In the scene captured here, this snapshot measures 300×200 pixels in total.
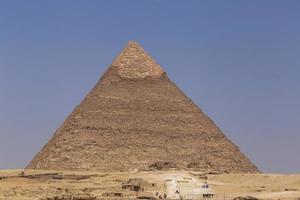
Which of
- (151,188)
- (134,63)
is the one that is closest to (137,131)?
(134,63)

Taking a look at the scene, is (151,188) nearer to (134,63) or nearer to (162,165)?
(162,165)

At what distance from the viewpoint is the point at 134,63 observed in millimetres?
122312

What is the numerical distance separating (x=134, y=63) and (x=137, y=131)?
30.3 feet

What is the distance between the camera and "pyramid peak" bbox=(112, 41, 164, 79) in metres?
122

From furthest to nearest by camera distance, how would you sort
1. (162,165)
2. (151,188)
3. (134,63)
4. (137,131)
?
(134,63)
(137,131)
(162,165)
(151,188)

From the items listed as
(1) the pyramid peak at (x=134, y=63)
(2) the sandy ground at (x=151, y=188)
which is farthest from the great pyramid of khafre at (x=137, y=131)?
(2) the sandy ground at (x=151, y=188)

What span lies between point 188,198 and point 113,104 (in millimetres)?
78522

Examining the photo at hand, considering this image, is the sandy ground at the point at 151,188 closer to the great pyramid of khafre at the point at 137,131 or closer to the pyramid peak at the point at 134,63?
the great pyramid of khafre at the point at 137,131

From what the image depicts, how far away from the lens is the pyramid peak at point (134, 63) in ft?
400

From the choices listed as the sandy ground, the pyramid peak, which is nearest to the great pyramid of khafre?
→ the pyramid peak

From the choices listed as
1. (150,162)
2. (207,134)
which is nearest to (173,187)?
(150,162)

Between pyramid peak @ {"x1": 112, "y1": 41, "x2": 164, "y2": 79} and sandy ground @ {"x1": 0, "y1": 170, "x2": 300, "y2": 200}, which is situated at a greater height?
pyramid peak @ {"x1": 112, "y1": 41, "x2": 164, "y2": 79}

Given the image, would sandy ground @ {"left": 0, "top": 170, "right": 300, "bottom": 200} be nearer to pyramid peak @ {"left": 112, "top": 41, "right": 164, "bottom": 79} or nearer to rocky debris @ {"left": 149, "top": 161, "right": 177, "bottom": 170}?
rocky debris @ {"left": 149, "top": 161, "right": 177, "bottom": 170}

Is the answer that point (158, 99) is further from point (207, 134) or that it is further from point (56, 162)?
point (56, 162)
